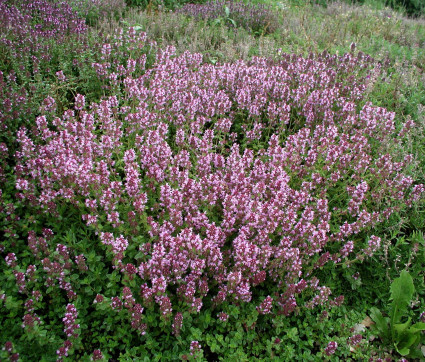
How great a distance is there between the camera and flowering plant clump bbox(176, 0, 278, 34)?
940 centimetres

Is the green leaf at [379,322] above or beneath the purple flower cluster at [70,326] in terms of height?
beneath

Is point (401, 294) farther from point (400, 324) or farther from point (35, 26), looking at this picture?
point (35, 26)

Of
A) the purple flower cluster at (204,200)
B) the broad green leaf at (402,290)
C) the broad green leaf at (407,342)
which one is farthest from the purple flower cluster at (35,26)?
the broad green leaf at (407,342)

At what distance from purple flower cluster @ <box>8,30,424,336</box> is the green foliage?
0.41 m

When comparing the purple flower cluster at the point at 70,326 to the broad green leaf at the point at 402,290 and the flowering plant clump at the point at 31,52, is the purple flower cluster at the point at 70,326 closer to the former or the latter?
the flowering plant clump at the point at 31,52

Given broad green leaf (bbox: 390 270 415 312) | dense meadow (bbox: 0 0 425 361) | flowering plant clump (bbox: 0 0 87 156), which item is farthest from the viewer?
flowering plant clump (bbox: 0 0 87 156)

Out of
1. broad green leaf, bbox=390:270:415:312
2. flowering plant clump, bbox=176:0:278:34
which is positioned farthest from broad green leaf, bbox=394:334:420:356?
flowering plant clump, bbox=176:0:278:34

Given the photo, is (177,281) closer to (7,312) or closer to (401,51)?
(7,312)

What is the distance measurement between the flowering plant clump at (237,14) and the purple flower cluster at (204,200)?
5503 millimetres

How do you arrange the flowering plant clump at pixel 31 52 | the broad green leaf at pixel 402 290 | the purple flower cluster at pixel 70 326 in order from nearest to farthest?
the purple flower cluster at pixel 70 326, the broad green leaf at pixel 402 290, the flowering plant clump at pixel 31 52

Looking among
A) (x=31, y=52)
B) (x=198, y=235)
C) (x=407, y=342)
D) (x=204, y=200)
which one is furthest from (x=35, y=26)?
(x=407, y=342)

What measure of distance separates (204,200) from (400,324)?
80.2 inches

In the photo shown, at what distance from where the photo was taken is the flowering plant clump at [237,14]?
9.40 meters

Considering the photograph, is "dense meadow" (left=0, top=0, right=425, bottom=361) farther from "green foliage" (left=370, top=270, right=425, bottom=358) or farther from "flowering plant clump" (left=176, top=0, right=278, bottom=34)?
"flowering plant clump" (left=176, top=0, right=278, bottom=34)
